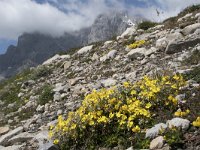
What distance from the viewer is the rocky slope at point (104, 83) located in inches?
379

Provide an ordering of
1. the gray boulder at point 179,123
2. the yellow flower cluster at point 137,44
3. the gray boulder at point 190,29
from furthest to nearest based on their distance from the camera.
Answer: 1. the yellow flower cluster at point 137,44
2. the gray boulder at point 190,29
3. the gray boulder at point 179,123

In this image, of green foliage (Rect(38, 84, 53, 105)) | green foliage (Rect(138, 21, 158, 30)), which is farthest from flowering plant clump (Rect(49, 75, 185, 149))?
green foliage (Rect(138, 21, 158, 30))

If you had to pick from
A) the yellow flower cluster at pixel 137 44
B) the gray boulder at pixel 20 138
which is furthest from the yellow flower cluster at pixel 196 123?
the yellow flower cluster at pixel 137 44

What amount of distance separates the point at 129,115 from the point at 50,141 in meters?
1.89

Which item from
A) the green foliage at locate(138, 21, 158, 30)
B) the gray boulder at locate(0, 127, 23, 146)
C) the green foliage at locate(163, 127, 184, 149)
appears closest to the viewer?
the green foliage at locate(163, 127, 184, 149)

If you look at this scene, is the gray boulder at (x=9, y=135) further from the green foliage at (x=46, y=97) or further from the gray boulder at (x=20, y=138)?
the green foliage at (x=46, y=97)

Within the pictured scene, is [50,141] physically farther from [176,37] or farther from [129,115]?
[176,37]

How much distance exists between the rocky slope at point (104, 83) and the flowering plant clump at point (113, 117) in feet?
0.89

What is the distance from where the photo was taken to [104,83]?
14875 millimetres

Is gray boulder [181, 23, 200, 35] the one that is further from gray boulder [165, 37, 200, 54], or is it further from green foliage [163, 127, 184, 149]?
green foliage [163, 127, 184, 149]

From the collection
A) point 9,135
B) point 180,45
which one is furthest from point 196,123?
point 180,45

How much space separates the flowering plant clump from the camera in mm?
9725

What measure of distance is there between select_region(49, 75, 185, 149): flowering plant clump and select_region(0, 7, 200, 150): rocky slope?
10.7 inches

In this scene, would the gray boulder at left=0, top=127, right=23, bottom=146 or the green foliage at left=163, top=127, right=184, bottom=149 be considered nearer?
the green foliage at left=163, top=127, right=184, bottom=149
